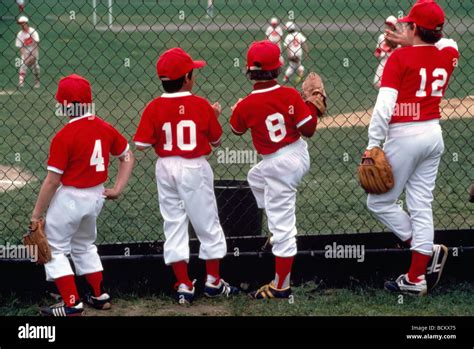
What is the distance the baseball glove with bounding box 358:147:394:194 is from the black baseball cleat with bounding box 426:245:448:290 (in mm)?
617

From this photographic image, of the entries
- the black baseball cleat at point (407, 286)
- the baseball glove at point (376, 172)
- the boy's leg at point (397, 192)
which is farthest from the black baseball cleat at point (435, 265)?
the baseball glove at point (376, 172)

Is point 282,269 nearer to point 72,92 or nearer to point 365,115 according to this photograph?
point 72,92

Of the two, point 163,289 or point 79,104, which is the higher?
point 79,104

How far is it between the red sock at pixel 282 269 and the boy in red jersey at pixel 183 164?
364mm

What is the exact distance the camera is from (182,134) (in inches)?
260

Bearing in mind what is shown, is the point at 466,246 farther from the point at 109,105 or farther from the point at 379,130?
the point at 109,105

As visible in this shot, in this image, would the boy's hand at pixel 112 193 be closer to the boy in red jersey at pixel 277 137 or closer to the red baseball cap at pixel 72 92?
the red baseball cap at pixel 72 92

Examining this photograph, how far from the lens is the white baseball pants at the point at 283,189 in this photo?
22.1ft

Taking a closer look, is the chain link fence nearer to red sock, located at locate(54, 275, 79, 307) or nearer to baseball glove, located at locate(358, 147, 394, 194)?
baseball glove, located at locate(358, 147, 394, 194)

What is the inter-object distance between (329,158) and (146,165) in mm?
2210

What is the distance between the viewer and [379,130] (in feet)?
21.8

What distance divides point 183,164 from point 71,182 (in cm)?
76

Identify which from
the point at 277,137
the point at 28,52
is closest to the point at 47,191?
the point at 277,137
